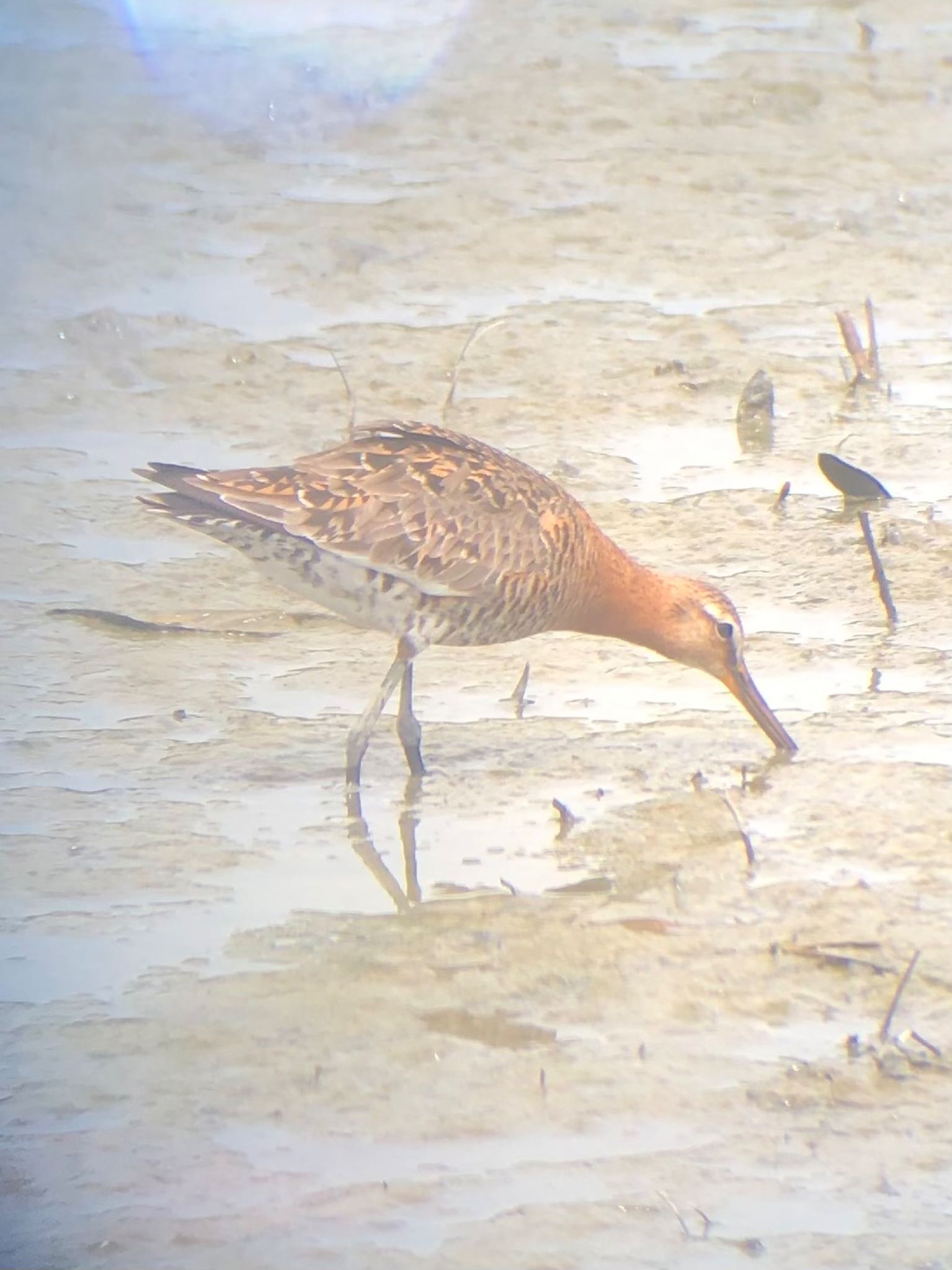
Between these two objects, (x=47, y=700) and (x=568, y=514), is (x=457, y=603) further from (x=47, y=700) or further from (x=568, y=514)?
(x=47, y=700)

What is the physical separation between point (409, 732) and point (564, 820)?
1.70ft

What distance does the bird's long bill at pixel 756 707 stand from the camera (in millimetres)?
5465

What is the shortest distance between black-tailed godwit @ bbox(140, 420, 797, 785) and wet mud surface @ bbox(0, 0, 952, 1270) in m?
0.23

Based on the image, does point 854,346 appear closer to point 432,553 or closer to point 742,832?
point 432,553

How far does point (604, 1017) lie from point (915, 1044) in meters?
0.60

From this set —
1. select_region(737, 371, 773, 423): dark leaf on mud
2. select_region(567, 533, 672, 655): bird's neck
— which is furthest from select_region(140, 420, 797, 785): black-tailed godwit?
select_region(737, 371, 773, 423): dark leaf on mud

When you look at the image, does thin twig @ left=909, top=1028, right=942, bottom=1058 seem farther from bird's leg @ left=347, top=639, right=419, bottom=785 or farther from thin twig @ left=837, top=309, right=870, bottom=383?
thin twig @ left=837, top=309, right=870, bottom=383

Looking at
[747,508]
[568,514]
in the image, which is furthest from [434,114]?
[568,514]

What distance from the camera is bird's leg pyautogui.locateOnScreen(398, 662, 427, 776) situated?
5348 mm

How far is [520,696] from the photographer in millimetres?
5758

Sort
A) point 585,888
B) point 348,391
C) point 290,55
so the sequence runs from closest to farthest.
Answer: point 585,888
point 348,391
point 290,55

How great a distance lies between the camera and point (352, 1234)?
3391 mm

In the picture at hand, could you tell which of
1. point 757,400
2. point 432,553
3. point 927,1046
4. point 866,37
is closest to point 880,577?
point 757,400

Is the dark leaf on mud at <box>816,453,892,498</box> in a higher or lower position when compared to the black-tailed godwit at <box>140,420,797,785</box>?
lower
